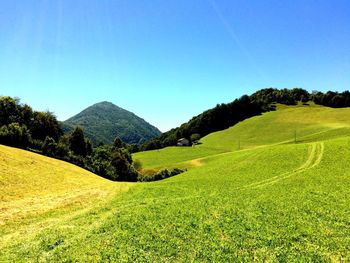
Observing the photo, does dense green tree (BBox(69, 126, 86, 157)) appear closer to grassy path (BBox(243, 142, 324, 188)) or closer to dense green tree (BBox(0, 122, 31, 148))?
dense green tree (BBox(0, 122, 31, 148))

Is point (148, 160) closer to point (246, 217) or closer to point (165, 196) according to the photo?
point (165, 196)

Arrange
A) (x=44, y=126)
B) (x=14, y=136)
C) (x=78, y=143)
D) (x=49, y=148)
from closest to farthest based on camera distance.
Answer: (x=14, y=136)
(x=49, y=148)
(x=78, y=143)
(x=44, y=126)

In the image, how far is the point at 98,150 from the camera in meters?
107

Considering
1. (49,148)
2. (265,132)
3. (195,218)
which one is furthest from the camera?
(265,132)

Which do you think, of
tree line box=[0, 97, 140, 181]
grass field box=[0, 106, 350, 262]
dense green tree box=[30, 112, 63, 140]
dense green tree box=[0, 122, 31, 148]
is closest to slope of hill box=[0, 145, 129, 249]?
grass field box=[0, 106, 350, 262]

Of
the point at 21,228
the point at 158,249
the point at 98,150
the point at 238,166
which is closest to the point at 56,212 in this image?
the point at 21,228

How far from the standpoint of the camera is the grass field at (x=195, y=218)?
56.4 feet

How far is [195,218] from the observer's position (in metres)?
24.1

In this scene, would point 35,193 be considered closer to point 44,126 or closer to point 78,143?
point 78,143

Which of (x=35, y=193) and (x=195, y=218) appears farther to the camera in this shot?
(x=35, y=193)

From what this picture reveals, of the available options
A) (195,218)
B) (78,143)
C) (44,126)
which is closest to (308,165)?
(195,218)

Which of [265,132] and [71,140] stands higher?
[265,132]

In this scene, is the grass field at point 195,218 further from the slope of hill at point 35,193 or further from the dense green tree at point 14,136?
the dense green tree at point 14,136

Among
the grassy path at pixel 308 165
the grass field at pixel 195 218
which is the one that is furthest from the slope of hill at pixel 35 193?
the grassy path at pixel 308 165
